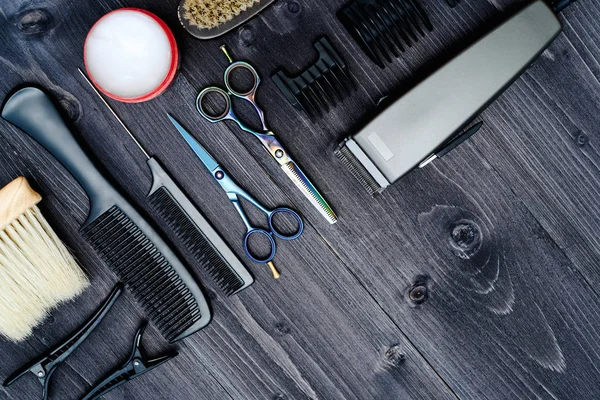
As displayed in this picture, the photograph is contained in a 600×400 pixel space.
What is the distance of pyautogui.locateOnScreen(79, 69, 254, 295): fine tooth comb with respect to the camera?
0.73m

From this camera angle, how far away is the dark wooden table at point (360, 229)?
0.72 m

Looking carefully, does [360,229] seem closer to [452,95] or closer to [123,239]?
[452,95]

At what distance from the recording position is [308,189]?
723 mm

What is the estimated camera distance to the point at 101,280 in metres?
0.77

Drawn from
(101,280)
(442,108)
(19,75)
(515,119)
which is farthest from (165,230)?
(515,119)

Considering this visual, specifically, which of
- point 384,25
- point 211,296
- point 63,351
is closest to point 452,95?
point 384,25

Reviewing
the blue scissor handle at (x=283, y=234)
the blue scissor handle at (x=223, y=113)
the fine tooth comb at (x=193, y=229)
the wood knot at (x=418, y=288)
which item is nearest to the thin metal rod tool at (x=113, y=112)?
the fine tooth comb at (x=193, y=229)

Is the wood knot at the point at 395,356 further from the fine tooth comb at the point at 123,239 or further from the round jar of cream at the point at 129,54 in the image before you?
the round jar of cream at the point at 129,54

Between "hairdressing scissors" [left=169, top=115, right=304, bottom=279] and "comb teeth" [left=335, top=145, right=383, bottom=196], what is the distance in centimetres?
11

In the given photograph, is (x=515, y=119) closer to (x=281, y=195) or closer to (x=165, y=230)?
(x=281, y=195)

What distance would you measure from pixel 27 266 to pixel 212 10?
0.45 meters

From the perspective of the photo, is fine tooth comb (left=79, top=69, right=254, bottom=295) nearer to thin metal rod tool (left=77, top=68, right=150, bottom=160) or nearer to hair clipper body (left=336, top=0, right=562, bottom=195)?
thin metal rod tool (left=77, top=68, right=150, bottom=160)

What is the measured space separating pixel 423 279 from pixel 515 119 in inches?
10.8

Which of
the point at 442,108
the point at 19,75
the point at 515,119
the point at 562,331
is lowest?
the point at 562,331
